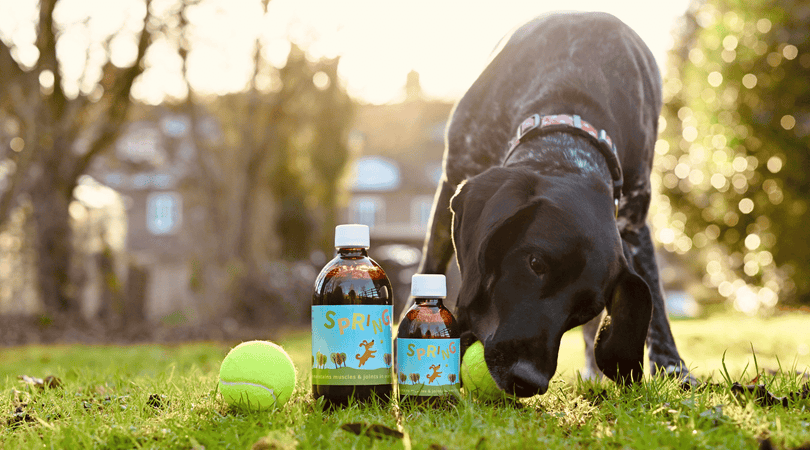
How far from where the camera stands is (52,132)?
1124cm

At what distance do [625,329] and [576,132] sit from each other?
102 cm

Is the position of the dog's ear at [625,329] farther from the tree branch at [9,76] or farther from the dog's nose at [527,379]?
the tree branch at [9,76]

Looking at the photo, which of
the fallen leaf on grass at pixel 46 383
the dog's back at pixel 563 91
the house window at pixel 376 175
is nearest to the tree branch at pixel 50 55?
the fallen leaf on grass at pixel 46 383

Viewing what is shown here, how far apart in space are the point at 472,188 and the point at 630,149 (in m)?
1.34

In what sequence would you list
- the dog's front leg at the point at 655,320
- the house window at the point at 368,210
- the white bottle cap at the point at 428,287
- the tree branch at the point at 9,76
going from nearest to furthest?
1. the white bottle cap at the point at 428,287
2. the dog's front leg at the point at 655,320
3. the tree branch at the point at 9,76
4. the house window at the point at 368,210

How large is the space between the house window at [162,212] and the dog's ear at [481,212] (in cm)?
3697

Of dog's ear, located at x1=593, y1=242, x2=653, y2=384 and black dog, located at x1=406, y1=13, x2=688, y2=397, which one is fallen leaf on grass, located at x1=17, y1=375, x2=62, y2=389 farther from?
dog's ear, located at x1=593, y1=242, x2=653, y2=384

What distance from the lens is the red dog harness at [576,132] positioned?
3.39 meters

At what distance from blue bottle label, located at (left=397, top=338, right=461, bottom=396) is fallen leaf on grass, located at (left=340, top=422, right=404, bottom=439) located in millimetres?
479

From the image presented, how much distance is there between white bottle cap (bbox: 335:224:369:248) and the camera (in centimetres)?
288

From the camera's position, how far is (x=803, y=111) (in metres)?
13.8

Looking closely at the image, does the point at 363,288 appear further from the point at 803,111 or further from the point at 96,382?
the point at 803,111

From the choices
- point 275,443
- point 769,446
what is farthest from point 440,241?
point 769,446

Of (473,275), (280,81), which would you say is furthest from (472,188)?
(280,81)
